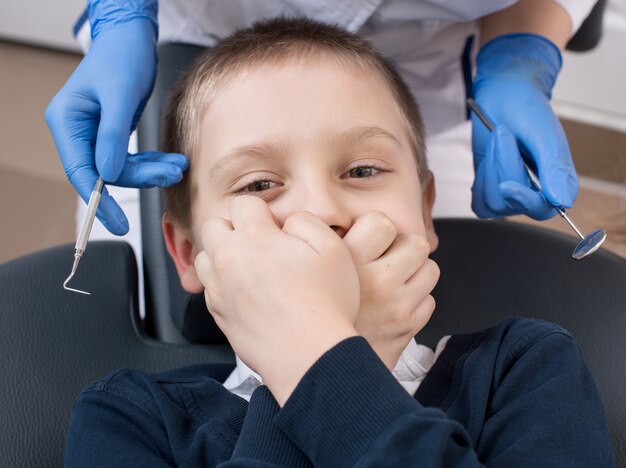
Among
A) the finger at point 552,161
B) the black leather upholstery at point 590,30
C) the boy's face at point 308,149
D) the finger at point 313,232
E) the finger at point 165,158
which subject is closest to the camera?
the finger at point 313,232

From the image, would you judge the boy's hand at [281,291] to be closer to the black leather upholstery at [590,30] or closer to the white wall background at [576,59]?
the black leather upholstery at [590,30]

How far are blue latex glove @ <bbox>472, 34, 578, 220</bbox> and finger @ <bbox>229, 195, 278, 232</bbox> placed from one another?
396 mm

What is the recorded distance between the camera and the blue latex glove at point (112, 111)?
966 mm

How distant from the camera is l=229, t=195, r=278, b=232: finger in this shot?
75 cm

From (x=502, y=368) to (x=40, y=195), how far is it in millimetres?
1827

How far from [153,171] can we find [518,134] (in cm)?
58

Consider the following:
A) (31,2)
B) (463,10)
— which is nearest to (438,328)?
(463,10)

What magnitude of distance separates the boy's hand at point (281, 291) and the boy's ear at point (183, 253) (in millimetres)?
224

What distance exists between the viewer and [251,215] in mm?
761

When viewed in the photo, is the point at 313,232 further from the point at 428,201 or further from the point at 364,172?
the point at 428,201

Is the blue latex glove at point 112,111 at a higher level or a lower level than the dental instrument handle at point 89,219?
higher

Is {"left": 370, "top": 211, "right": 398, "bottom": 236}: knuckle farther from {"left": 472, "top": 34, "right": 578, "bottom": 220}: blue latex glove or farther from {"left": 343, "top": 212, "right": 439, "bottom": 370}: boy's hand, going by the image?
{"left": 472, "top": 34, "right": 578, "bottom": 220}: blue latex glove

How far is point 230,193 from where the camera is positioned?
890 millimetres

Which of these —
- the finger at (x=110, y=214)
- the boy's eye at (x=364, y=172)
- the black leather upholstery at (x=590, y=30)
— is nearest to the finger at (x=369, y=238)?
the boy's eye at (x=364, y=172)
